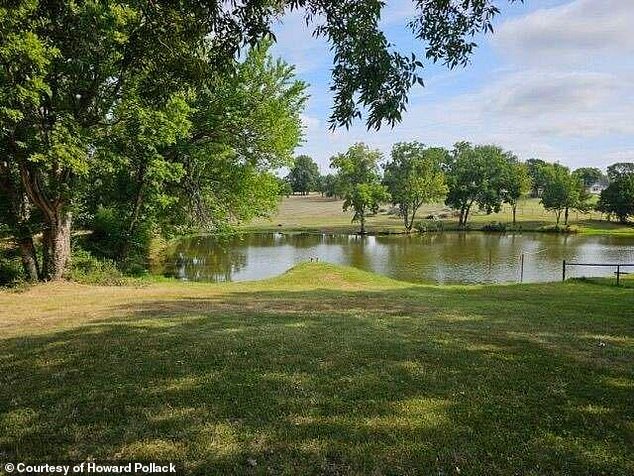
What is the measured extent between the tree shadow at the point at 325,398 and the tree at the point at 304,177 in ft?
468

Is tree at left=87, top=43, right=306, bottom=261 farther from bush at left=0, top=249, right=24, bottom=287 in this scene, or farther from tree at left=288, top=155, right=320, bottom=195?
tree at left=288, top=155, right=320, bottom=195

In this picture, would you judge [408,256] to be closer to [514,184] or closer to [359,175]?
[359,175]

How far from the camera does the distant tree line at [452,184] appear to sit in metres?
73.9

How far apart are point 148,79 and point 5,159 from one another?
491 inches

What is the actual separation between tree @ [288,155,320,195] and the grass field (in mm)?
36356

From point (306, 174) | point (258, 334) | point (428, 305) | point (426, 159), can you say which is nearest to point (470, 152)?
point (426, 159)

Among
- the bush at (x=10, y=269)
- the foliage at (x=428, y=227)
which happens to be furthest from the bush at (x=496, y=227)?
the bush at (x=10, y=269)

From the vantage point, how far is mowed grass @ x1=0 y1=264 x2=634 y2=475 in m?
4.21

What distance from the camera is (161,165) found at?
792 inches

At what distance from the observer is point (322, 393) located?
5520 mm

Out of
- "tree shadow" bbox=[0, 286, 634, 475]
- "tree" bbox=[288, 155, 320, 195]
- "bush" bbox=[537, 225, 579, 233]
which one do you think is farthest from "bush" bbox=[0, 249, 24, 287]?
"tree" bbox=[288, 155, 320, 195]

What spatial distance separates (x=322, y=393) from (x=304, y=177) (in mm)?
146657

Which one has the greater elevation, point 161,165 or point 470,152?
point 470,152

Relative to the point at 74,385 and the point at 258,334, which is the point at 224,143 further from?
the point at 74,385
